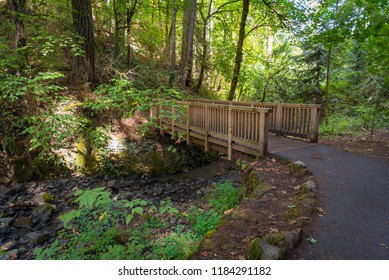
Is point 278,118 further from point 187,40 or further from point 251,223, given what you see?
point 187,40

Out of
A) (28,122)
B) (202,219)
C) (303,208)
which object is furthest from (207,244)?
(28,122)

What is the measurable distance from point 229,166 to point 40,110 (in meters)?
7.33

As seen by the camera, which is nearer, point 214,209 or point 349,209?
point 349,209

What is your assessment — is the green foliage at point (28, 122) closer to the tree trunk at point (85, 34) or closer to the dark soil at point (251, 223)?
the tree trunk at point (85, 34)

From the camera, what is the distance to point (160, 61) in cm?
1498

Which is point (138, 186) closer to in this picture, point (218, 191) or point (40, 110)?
point (218, 191)

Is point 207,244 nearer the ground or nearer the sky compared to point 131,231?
nearer the sky

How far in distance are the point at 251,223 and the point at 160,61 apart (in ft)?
44.2

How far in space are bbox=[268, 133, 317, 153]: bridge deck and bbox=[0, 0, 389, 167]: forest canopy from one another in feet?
8.38

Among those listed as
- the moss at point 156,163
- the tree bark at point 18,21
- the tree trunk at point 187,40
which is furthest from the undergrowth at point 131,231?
the tree trunk at point 187,40

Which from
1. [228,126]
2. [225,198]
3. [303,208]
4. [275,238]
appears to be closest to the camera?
[275,238]

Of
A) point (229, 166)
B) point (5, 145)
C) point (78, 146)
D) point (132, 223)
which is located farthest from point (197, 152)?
point (5, 145)

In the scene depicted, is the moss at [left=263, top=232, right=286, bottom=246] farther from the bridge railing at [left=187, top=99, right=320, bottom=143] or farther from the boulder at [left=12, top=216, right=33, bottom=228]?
the boulder at [left=12, top=216, right=33, bottom=228]

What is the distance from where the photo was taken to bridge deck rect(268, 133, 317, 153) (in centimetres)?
647
